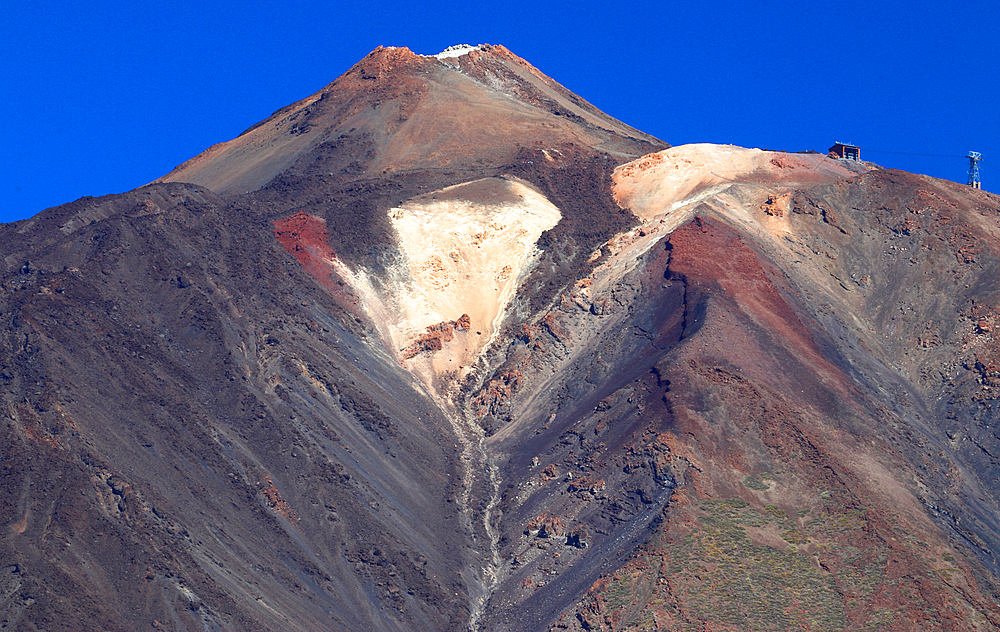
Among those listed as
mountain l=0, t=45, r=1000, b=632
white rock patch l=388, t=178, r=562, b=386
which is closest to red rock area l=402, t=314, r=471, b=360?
mountain l=0, t=45, r=1000, b=632

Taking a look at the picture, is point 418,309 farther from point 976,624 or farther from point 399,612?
point 976,624

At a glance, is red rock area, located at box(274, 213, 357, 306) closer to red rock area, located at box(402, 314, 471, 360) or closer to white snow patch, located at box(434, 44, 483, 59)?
red rock area, located at box(402, 314, 471, 360)

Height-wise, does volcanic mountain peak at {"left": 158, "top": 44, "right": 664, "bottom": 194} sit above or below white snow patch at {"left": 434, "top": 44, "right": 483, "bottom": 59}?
below

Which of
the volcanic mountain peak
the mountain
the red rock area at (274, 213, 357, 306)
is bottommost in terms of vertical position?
the mountain

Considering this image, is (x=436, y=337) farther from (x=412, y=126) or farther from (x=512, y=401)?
(x=412, y=126)

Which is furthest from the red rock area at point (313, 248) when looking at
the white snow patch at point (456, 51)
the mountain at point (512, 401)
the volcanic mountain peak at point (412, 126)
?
the white snow patch at point (456, 51)

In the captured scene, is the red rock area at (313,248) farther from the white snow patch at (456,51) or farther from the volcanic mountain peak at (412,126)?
the white snow patch at (456,51)

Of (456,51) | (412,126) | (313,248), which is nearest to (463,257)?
(313,248)
